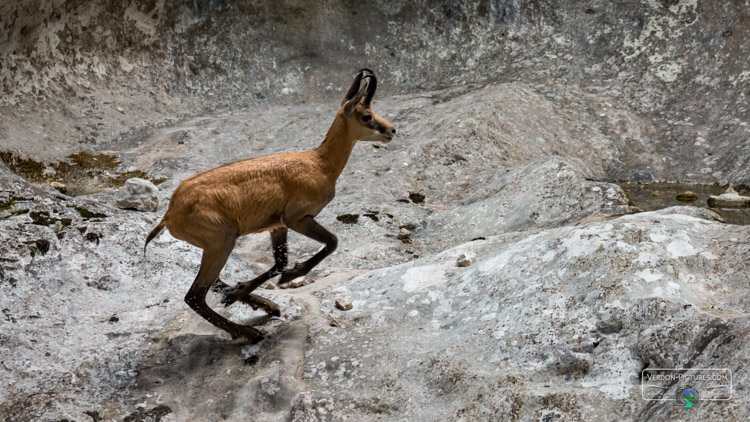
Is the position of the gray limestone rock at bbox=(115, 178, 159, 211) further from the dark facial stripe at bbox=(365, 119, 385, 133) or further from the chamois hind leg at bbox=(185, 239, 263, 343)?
the dark facial stripe at bbox=(365, 119, 385, 133)

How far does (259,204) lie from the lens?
639 cm

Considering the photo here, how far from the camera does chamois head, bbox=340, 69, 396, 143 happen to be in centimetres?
677

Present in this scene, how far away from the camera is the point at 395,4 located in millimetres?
16812

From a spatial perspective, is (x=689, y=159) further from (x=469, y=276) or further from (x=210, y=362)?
(x=210, y=362)

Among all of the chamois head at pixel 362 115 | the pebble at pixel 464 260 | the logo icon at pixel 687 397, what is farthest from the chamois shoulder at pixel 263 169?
the logo icon at pixel 687 397

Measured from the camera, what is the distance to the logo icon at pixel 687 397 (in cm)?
422

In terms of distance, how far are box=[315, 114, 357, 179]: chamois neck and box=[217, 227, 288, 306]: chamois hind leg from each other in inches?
30.8

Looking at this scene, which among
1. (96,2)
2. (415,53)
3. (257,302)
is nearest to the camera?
(257,302)

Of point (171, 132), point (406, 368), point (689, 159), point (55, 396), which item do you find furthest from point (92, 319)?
point (689, 159)

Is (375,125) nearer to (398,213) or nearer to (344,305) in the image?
(344,305)

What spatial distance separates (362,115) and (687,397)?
389cm

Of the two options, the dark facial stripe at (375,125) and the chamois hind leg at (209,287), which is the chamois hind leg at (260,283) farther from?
the dark facial stripe at (375,125)

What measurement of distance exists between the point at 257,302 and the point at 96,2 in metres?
11.3

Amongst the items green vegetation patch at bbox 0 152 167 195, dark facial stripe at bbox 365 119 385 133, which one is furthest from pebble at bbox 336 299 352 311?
green vegetation patch at bbox 0 152 167 195
